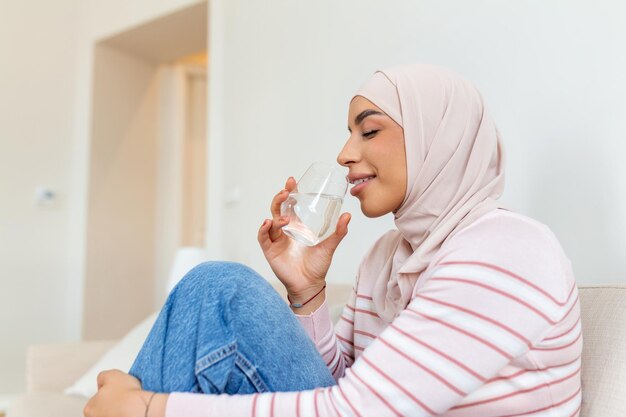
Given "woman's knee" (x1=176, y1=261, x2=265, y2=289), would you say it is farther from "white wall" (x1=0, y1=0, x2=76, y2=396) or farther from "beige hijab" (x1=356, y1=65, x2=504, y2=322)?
"white wall" (x1=0, y1=0, x2=76, y2=396)

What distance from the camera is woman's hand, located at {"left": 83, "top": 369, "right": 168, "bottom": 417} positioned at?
81 centimetres

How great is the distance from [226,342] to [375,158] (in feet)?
1.36

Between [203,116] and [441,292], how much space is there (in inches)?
157

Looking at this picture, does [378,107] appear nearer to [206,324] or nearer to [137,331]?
[206,324]

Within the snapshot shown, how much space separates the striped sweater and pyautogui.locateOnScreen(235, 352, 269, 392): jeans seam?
4 centimetres

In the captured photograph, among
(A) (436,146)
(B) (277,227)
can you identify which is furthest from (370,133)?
(B) (277,227)

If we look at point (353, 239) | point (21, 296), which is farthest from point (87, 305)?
point (353, 239)

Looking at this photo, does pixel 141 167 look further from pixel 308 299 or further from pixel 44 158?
pixel 308 299

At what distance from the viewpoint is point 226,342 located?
0.83 m

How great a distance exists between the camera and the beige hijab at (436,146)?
104 centimetres

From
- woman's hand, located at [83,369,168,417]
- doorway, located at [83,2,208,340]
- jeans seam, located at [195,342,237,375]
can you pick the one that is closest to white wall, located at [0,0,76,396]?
doorway, located at [83,2,208,340]

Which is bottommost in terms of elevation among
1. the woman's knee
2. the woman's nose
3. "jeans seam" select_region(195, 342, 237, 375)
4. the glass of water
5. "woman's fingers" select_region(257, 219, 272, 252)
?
"jeans seam" select_region(195, 342, 237, 375)

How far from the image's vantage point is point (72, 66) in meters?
4.15

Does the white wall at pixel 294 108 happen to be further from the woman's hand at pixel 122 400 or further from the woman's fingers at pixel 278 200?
the woman's hand at pixel 122 400
